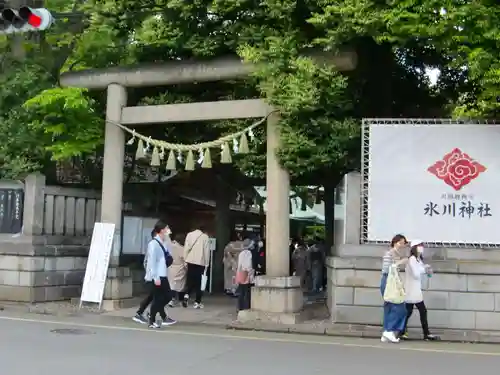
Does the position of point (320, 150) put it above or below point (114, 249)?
above

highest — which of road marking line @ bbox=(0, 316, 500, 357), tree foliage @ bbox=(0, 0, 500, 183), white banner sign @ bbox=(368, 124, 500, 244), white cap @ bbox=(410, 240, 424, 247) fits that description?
tree foliage @ bbox=(0, 0, 500, 183)

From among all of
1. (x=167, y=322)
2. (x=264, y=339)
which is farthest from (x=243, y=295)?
(x=264, y=339)

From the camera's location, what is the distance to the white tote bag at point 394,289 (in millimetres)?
10377

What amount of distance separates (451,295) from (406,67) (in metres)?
6.16

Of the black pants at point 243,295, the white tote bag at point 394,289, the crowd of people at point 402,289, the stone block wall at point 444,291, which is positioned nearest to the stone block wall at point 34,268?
the black pants at point 243,295

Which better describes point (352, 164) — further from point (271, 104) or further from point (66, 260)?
point (66, 260)

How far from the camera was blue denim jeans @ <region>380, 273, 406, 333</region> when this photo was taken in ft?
34.4

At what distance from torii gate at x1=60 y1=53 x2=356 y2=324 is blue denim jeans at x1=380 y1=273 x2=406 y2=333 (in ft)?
6.82

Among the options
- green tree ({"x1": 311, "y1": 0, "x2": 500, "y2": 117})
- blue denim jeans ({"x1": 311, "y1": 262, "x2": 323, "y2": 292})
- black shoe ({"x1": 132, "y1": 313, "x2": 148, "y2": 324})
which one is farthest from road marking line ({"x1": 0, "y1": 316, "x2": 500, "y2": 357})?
blue denim jeans ({"x1": 311, "y1": 262, "x2": 323, "y2": 292})

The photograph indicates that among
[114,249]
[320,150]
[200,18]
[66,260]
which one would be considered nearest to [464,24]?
[320,150]

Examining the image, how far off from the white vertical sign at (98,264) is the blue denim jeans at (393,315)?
5983 millimetres

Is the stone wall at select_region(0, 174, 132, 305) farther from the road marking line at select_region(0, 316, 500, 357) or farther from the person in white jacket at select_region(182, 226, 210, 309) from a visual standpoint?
the road marking line at select_region(0, 316, 500, 357)

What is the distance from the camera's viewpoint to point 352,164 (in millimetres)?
12914

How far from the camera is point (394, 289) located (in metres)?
10.4
